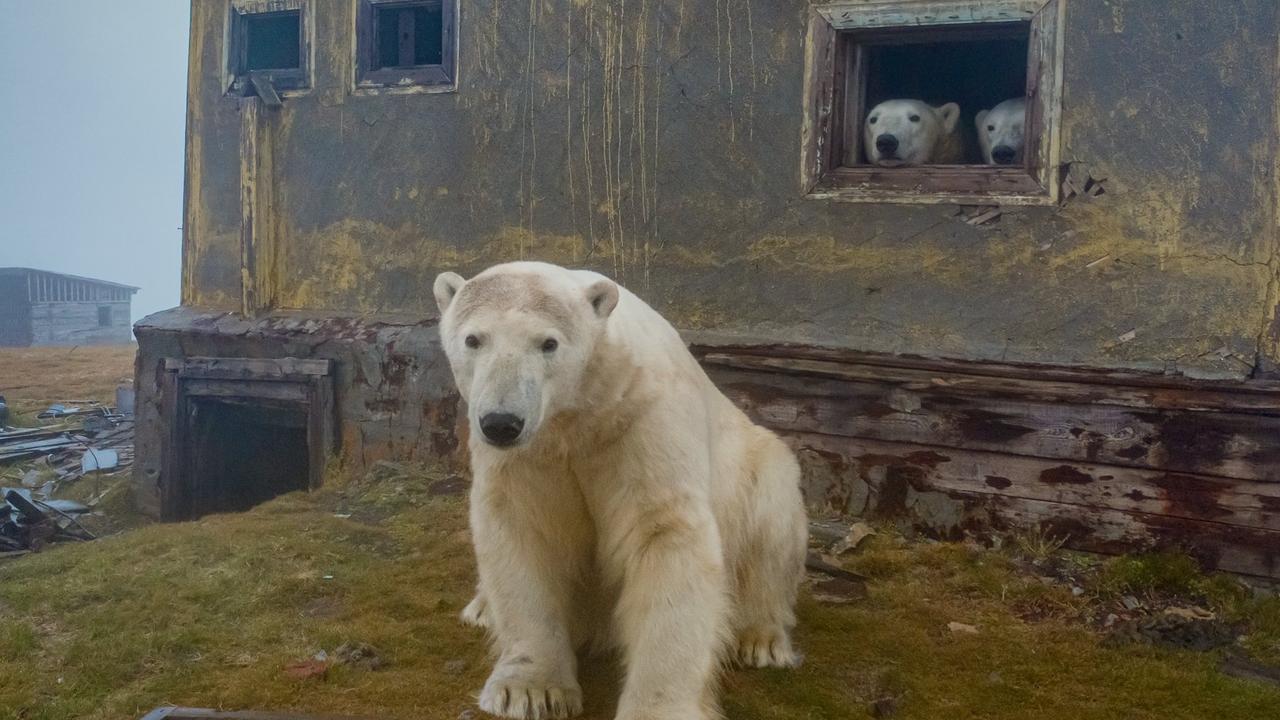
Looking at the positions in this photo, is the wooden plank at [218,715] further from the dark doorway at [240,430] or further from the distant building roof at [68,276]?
the distant building roof at [68,276]

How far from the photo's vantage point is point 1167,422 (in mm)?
4473

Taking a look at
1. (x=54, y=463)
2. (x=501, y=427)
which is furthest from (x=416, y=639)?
(x=54, y=463)

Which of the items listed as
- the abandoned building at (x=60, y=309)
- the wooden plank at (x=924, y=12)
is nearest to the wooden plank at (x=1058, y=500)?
the wooden plank at (x=924, y=12)

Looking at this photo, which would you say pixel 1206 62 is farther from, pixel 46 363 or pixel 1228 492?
pixel 46 363

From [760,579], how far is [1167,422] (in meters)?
2.24

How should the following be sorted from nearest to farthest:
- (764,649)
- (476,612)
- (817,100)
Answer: (764,649) → (476,612) → (817,100)

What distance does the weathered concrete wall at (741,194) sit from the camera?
4523 millimetres

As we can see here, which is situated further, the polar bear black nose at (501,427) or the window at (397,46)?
the window at (397,46)

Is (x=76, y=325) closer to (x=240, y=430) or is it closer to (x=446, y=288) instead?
(x=240, y=430)

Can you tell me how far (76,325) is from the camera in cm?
2216

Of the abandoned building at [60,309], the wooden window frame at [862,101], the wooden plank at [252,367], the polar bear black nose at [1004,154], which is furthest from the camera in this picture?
the abandoned building at [60,309]

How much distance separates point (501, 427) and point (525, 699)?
917 mm

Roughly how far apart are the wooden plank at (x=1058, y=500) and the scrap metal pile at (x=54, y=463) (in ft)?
15.3

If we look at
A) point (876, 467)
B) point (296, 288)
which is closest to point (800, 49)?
point (876, 467)
